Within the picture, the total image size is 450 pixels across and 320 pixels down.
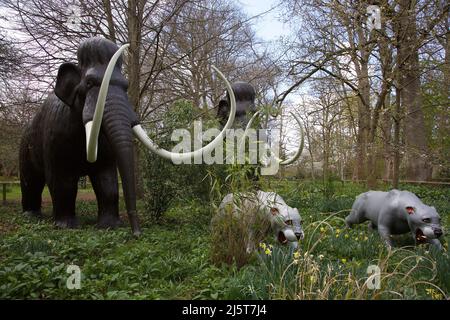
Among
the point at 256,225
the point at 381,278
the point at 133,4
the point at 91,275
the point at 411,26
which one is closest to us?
the point at 381,278

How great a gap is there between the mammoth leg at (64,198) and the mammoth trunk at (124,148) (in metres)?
1.27

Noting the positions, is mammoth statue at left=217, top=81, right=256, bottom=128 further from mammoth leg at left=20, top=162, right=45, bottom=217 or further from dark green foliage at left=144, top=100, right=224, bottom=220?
mammoth leg at left=20, top=162, right=45, bottom=217

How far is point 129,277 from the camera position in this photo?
3070mm

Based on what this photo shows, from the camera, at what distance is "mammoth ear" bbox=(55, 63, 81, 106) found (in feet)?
16.0

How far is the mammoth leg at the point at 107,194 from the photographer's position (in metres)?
5.19

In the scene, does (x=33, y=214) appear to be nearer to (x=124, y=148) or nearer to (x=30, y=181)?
(x=30, y=181)

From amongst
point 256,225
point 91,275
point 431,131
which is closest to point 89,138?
point 91,275

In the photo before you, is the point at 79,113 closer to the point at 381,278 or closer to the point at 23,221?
the point at 23,221

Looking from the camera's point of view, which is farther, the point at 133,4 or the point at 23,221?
the point at 133,4

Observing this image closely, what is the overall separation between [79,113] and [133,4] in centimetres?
383

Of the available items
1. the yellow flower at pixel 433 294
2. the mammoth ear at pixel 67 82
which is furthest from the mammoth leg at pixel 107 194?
the yellow flower at pixel 433 294

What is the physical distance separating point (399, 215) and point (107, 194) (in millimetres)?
3574

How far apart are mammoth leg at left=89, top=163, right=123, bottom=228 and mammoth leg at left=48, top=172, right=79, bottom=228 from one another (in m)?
0.30

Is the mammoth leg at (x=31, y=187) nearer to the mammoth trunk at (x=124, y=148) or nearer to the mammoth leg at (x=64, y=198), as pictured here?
the mammoth leg at (x=64, y=198)
